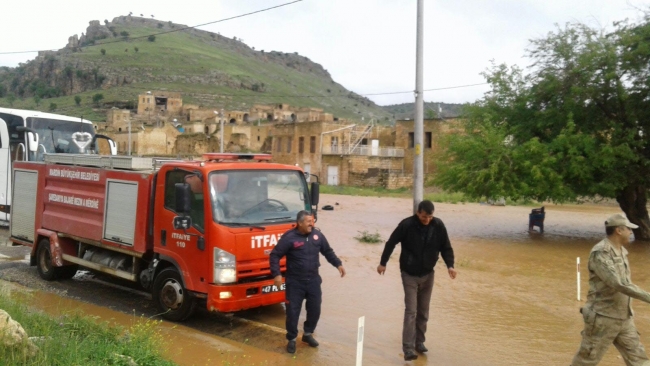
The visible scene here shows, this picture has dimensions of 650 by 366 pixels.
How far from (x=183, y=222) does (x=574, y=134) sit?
14.5 metres

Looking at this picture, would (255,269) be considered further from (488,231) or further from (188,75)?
(188,75)

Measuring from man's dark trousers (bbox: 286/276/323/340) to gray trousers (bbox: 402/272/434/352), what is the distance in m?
1.07

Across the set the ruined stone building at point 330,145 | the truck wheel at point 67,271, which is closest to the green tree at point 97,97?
the ruined stone building at point 330,145

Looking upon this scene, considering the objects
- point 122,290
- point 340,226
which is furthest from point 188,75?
point 122,290

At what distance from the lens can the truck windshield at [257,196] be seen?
7.76 m

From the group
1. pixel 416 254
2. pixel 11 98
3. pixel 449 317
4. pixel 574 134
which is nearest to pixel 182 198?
pixel 416 254

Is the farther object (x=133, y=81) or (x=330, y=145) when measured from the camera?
(x=133, y=81)

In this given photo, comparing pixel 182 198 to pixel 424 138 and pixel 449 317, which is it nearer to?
pixel 449 317

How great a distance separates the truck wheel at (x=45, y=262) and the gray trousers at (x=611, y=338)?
9034 mm

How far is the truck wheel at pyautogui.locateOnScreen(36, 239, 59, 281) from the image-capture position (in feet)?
→ 35.5

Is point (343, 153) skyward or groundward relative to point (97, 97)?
groundward

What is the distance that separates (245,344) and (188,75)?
480 feet

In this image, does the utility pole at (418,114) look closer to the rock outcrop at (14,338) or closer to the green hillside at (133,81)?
the rock outcrop at (14,338)

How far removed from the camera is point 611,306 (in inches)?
213
